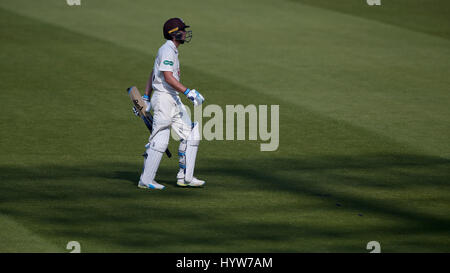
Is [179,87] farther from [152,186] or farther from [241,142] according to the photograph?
[241,142]

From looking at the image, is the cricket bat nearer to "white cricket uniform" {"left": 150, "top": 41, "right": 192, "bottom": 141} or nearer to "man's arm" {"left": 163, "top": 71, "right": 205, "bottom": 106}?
"white cricket uniform" {"left": 150, "top": 41, "right": 192, "bottom": 141}

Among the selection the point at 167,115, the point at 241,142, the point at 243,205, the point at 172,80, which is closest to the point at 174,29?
the point at 172,80

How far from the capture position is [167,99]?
10.8 meters

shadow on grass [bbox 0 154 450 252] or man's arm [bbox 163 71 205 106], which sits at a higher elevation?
man's arm [bbox 163 71 205 106]

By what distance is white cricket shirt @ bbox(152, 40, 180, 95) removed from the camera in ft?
34.8

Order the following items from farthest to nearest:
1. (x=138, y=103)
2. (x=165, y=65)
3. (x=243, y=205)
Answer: (x=138, y=103), (x=165, y=65), (x=243, y=205)

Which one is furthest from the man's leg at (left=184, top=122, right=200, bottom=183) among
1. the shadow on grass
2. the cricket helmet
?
the cricket helmet

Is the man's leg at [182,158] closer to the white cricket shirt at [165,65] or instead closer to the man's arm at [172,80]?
the white cricket shirt at [165,65]

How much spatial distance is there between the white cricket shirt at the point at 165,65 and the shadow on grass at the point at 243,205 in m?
1.28

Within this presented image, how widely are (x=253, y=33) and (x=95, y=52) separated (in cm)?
447

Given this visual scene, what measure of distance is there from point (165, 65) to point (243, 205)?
77.3 inches

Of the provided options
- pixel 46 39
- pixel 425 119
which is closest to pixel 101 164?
pixel 425 119

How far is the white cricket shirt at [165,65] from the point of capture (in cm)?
1060
